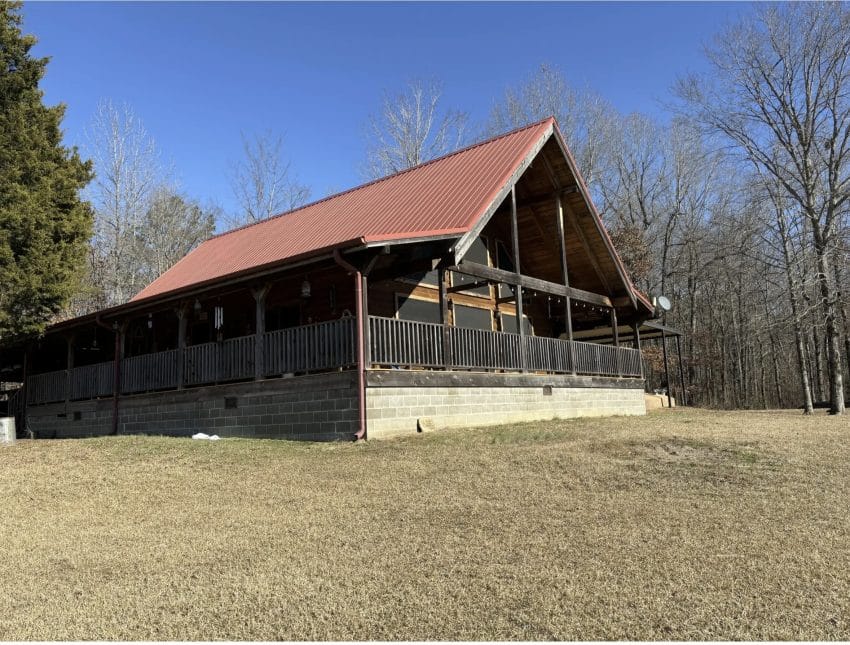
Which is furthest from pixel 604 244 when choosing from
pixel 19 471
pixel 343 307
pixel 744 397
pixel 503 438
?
pixel 744 397

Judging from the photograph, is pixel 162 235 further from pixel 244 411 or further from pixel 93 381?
pixel 244 411

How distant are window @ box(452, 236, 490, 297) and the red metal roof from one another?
8.57ft

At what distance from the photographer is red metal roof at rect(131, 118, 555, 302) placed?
13.4 m

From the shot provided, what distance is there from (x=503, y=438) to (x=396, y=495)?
411 centimetres

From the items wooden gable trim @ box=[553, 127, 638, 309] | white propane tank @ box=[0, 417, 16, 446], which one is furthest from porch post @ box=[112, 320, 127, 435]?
wooden gable trim @ box=[553, 127, 638, 309]

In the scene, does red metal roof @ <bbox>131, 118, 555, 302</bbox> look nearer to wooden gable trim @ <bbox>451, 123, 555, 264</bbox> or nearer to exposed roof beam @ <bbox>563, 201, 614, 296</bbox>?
wooden gable trim @ <bbox>451, 123, 555, 264</bbox>

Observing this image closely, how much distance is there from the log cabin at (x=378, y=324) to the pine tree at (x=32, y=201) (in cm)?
154

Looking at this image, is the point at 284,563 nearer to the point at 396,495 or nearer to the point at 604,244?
the point at 396,495

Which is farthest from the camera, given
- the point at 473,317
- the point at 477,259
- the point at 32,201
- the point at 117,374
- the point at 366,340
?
the point at 477,259

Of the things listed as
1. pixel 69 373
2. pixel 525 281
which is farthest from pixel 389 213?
pixel 69 373

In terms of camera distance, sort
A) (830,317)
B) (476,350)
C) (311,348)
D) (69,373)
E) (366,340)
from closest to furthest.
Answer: (366,340), (311,348), (476,350), (830,317), (69,373)

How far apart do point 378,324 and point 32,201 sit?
10455mm

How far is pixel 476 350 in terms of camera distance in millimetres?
13914

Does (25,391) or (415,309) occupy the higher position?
(415,309)
